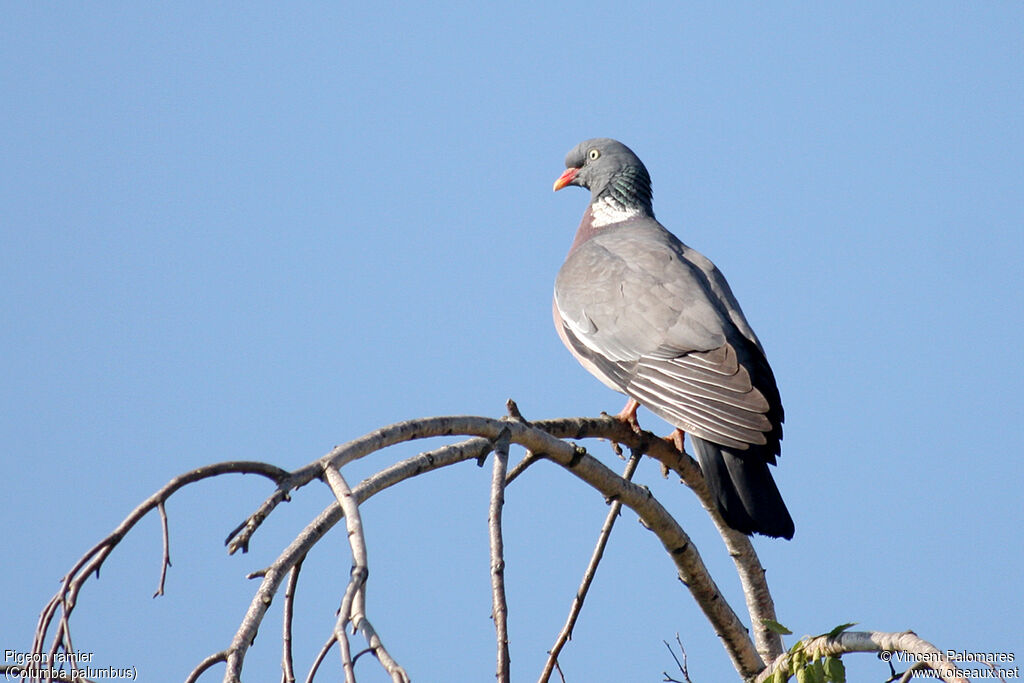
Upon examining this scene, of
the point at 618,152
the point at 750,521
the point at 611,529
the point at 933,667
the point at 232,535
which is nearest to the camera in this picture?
the point at 232,535

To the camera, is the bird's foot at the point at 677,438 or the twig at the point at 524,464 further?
the bird's foot at the point at 677,438

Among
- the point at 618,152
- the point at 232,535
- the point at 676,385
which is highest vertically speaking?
the point at 618,152

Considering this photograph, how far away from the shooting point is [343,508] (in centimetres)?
241

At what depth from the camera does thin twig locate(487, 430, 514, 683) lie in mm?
2598

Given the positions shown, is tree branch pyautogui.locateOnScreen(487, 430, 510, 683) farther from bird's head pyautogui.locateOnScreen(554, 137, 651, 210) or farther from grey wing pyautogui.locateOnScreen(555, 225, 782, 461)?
bird's head pyautogui.locateOnScreen(554, 137, 651, 210)

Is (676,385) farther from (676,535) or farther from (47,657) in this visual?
(47,657)

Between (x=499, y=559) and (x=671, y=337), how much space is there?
2506 millimetres

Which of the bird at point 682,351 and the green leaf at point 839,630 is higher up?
the bird at point 682,351

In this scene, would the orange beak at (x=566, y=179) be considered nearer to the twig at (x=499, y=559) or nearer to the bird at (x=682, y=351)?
the bird at (x=682, y=351)

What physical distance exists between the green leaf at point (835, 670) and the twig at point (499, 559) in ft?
3.35

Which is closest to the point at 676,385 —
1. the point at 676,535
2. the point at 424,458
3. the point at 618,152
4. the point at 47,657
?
the point at 676,535

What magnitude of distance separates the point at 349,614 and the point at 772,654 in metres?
2.82

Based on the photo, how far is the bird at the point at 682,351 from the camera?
177 inches

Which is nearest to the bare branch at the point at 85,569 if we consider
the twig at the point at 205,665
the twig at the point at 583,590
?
the twig at the point at 205,665
